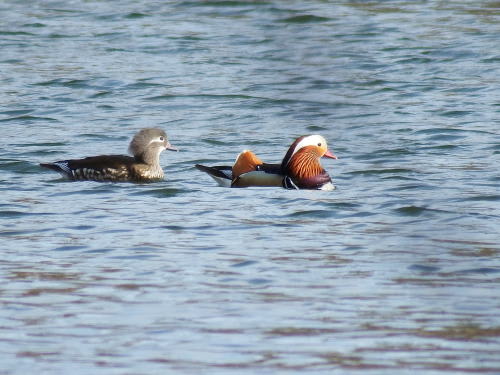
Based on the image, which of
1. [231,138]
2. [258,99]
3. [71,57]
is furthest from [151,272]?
[71,57]

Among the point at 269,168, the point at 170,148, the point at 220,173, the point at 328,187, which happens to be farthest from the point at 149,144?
the point at 328,187

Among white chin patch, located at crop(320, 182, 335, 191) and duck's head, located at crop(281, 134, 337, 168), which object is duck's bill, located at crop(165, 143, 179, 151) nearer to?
duck's head, located at crop(281, 134, 337, 168)

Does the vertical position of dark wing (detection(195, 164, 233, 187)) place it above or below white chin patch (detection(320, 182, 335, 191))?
above

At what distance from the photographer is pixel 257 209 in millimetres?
10664

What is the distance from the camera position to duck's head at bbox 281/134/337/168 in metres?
12.8

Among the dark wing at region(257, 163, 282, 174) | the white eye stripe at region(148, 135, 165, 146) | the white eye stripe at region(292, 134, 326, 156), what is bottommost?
the dark wing at region(257, 163, 282, 174)

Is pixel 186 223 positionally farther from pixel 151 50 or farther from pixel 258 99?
pixel 151 50

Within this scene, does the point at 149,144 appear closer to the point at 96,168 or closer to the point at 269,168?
the point at 96,168

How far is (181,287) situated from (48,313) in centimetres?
88

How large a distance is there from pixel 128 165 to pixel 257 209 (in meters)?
2.38

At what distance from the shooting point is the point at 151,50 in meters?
20.4

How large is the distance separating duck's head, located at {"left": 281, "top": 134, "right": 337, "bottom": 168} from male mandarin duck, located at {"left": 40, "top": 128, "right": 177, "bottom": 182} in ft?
4.13

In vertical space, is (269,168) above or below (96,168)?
below

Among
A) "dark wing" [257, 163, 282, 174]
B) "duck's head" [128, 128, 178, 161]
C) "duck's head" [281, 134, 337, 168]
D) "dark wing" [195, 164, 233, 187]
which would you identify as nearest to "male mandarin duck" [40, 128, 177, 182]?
"duck's head" [128, 128, 178, 161]
